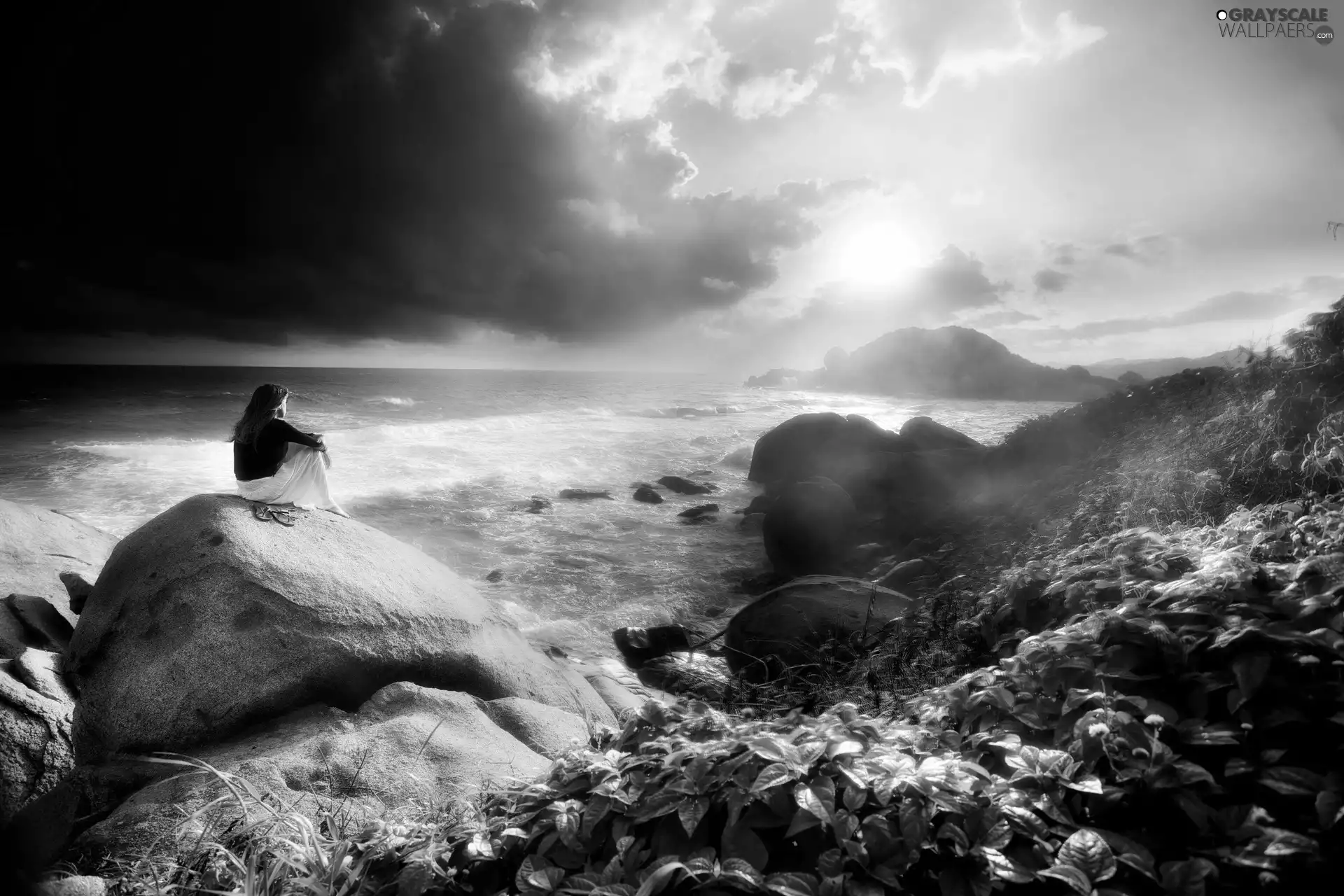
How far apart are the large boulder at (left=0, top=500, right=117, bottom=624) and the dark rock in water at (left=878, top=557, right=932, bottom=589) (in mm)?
8848

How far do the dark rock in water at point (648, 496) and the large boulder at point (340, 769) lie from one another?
12.5 metres

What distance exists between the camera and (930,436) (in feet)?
53.2

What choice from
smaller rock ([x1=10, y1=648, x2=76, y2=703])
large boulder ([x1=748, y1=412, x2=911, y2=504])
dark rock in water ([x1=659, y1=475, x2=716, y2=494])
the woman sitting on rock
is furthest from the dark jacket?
dark rock in water ([x1=659, y1=475, x2=716, y2=494])

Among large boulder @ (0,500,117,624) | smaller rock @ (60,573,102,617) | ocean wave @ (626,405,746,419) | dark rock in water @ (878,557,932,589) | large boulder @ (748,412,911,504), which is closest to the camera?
large boulder @ (0,500,117,624)

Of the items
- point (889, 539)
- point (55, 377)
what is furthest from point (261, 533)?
point (55, 377)

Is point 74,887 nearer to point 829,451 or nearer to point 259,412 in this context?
point 259,412

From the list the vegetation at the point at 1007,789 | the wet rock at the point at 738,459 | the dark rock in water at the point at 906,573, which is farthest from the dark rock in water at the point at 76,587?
the wet rock at the point at 738,459

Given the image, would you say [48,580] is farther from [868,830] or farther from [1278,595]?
[1278,595]

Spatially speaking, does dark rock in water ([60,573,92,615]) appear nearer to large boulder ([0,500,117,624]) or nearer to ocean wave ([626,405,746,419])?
large boulder ([0,500,117,624])

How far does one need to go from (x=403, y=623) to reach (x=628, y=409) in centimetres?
Result: 3896

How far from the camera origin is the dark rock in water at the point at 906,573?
7.80m

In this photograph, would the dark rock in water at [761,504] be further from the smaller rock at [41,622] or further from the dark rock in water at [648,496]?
the smaller rock at [41,622]

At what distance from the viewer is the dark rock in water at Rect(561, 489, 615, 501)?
17.2 metres

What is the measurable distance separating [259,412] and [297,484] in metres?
0.88
